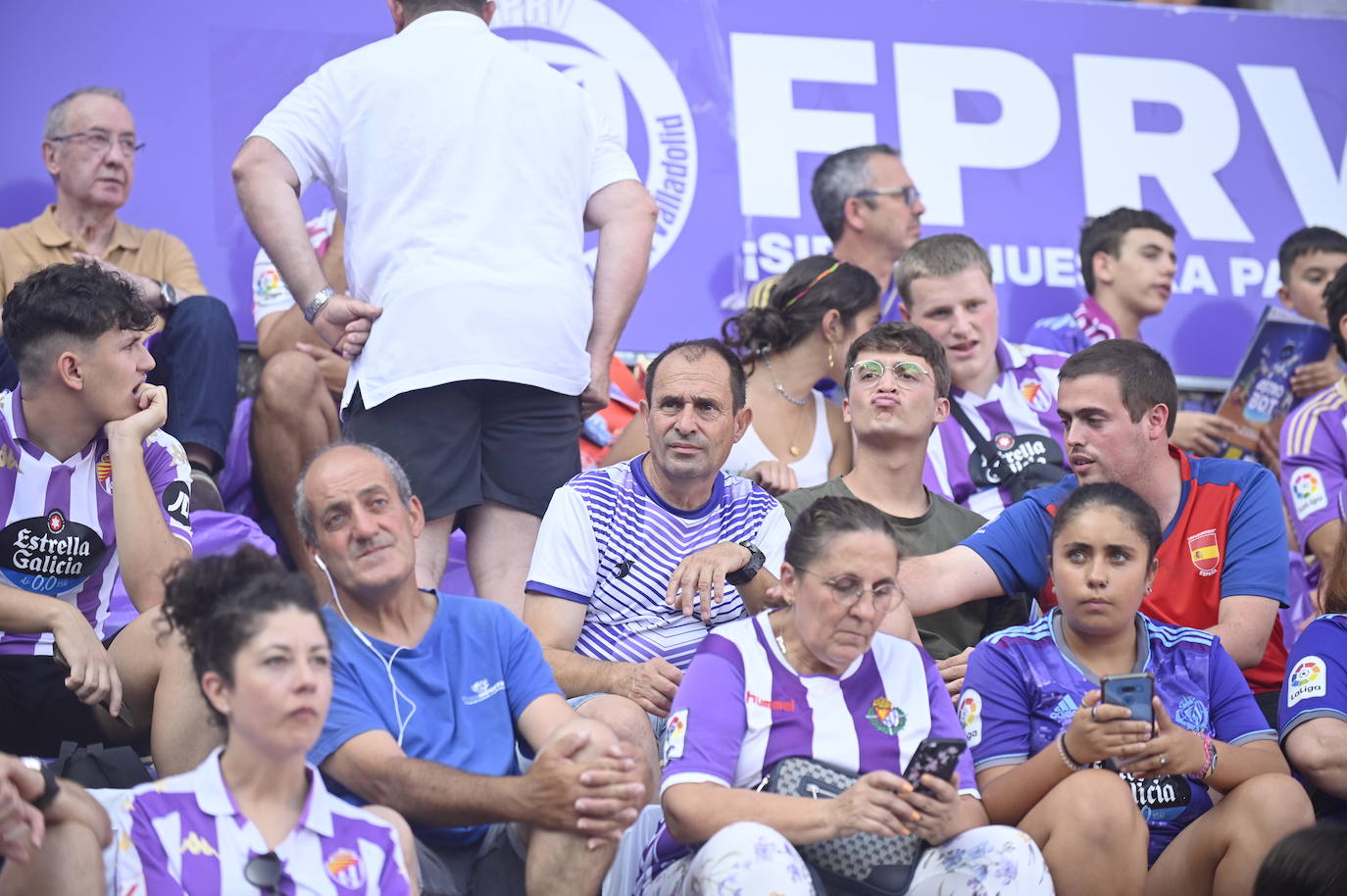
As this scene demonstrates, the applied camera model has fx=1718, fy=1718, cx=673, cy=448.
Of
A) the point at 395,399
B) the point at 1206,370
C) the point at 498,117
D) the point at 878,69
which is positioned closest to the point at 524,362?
the point at 395,399

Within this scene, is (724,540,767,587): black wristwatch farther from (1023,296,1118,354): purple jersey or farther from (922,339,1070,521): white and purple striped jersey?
(1023,296,1118,354): purple jersey

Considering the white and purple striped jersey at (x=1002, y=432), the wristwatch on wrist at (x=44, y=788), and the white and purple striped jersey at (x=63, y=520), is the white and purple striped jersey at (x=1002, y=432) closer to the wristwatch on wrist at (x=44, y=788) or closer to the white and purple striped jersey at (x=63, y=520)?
the white and purple striped jersey at (x=63, y=520)

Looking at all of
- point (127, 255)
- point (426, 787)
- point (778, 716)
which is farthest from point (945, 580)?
point (127, 255)

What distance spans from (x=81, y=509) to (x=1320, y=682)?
2.79 m

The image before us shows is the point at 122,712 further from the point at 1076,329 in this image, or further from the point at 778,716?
the point at 1076,329

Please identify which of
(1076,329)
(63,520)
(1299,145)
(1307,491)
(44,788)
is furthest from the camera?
(1299,145)

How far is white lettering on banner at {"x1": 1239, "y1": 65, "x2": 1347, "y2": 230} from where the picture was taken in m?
6.77

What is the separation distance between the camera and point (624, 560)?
4043mm

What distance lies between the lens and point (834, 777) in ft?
10.8

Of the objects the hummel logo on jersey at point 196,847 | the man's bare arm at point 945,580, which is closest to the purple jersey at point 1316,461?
the man's bare arm at point 945,580

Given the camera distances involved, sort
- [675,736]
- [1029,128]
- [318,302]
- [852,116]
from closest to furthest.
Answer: [675,736] < [318,302] < [852,116] < [1029,128]

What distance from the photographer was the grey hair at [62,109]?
207 inches

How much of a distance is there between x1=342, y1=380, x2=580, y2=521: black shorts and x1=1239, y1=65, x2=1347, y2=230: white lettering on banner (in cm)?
376

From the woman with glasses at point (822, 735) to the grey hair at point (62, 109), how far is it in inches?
117
